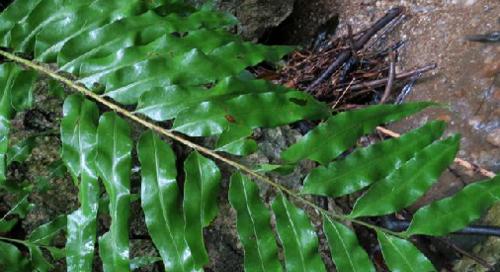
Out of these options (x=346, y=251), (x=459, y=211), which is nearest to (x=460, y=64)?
(x=459, y=211)

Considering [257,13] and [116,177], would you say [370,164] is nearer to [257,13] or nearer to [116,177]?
[116,177]

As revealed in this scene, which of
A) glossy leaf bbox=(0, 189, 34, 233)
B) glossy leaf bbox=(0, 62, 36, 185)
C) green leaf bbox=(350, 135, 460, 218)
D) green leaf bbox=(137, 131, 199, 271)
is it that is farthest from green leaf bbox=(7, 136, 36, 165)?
green leaf bbox=(350, 135, 460, 218)

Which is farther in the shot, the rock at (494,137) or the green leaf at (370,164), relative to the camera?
the rock at (494,137)

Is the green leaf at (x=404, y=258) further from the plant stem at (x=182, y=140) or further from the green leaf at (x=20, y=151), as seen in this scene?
the green leaf at (x=20, y=151)

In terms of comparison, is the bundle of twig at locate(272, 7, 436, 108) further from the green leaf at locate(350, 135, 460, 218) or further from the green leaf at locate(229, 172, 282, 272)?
the green leaf at locate(229, 172, 282, 272)

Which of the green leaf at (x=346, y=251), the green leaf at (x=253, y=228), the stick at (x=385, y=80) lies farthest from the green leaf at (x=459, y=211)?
the stick at (x=385, y=80)

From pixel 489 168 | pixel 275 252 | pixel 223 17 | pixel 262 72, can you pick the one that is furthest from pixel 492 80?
pixel 275 252
